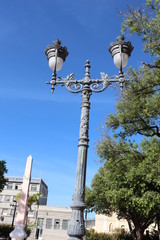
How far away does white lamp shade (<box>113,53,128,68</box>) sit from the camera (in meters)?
5.56

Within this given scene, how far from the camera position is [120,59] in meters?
5.55

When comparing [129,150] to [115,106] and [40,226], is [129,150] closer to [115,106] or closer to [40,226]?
[115,106]

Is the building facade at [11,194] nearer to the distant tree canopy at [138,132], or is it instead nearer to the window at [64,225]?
the window at [64,225]

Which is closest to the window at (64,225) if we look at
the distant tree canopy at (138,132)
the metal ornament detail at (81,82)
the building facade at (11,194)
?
the building facade at (11,194)

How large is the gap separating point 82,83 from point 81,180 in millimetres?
2366

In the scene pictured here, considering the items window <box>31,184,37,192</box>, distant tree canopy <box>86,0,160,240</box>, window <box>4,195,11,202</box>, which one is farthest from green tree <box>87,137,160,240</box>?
window <box>4,195,11,202</box>

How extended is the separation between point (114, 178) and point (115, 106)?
429cm

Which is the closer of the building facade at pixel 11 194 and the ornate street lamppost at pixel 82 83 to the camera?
the ornate street lamppost at pixel 82 83

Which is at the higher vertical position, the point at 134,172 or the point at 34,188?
the point at 34,188

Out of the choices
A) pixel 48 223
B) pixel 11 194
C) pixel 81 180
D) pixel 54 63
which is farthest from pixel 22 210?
pixel 11 194

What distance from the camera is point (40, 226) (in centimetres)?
5050

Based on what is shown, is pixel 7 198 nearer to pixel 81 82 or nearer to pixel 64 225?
pixel 64 225

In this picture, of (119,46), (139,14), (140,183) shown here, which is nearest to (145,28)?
(139,14)

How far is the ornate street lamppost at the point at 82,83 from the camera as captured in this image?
450 cm
